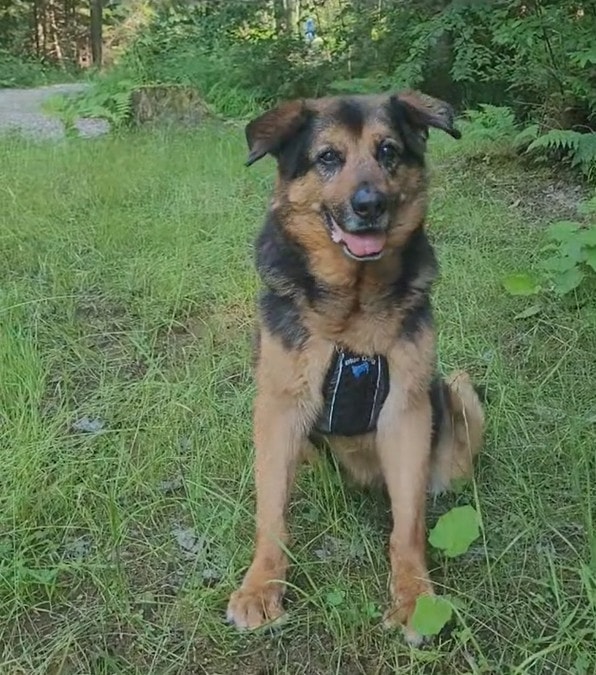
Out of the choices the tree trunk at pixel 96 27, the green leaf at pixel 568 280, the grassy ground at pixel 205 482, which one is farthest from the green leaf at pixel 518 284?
the tree trunk at pixel 96 27

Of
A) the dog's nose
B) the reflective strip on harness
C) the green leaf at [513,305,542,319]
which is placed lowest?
the green leaf at [513,305,542,319]

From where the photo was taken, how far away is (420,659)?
211 centimetres

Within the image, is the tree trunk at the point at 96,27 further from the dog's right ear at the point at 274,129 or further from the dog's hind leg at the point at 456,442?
the dog's hind leg at the point at 456,442

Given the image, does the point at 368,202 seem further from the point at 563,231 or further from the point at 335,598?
the point at 563,231

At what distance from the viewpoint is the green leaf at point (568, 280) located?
3812mm

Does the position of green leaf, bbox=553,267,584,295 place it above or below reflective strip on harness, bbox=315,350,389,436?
below

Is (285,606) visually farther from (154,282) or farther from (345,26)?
(345,26)

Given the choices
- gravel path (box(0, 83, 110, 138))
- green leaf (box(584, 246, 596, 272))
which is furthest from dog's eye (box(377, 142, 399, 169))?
gravel path (box(0, 83, 110, 138))

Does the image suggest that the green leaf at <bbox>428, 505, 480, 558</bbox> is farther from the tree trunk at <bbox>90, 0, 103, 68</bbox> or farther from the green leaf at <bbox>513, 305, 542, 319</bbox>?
the tree trunk at <bbox>90, 0, 103, 68</bbox>

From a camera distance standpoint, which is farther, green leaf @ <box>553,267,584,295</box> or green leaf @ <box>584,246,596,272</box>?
green leaf @ <box>553,267,584,295</box>

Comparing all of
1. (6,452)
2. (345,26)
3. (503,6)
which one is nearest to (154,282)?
(6,452)

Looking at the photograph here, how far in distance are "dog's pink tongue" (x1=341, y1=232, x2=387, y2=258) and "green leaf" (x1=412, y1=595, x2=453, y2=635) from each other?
37.8 inches

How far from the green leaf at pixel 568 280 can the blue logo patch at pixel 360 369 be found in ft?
5.44

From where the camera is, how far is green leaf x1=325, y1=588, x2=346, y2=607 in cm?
227
